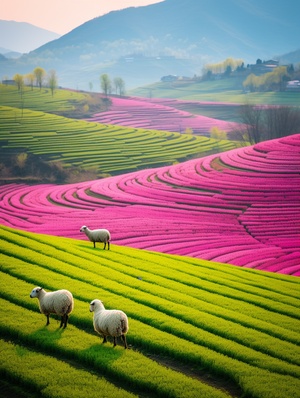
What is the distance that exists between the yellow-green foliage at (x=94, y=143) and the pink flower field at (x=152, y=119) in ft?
40.5

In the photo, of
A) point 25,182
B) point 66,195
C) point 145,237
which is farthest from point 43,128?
point 145,237

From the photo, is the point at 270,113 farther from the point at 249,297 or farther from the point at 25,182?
the point at 249,297

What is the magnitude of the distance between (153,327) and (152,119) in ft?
445

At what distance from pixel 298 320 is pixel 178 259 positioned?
39.0 ft

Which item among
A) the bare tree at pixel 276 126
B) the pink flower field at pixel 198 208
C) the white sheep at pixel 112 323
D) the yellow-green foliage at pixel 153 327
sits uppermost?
the bare tree at pixel 276 126

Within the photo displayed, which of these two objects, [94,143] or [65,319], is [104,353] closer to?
[65,319]

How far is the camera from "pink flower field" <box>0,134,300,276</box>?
4472 cm

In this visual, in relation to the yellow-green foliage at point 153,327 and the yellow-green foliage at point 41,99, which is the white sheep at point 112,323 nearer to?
the yellow-green foliage at point 153,327

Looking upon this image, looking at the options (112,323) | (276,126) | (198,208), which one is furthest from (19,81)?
(112,323)

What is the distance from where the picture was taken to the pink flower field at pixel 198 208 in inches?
1761

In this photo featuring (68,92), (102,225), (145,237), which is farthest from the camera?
(68,92)

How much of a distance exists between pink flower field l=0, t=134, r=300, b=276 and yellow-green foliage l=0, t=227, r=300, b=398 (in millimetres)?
14931

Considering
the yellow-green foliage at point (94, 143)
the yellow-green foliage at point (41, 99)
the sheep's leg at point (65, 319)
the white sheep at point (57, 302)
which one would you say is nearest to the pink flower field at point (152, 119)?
the yellow-green foliage at point (41, 99)

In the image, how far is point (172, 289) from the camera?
2386 centimetres
